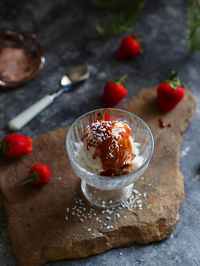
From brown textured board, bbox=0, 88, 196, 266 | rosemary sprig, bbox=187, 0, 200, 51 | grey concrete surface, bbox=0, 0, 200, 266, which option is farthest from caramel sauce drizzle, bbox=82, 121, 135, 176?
rosemary sprig, bbox=187, 0, 200, 51

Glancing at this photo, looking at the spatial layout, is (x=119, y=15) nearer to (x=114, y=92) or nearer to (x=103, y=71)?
(x=103, y=71)

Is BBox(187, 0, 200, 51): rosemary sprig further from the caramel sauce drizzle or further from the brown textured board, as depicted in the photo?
the caramel sauce drizzle

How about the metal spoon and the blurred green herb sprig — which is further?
the blurred green herb sprig

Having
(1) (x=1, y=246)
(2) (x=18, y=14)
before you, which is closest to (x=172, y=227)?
(1) (x=1, y=246)

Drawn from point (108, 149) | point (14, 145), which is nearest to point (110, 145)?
point (108, 149)

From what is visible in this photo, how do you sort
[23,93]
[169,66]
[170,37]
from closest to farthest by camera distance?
1. [23,93]
2. [169,66]
3. [170,37]

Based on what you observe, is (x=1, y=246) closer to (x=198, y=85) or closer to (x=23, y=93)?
(x=23, y=93)

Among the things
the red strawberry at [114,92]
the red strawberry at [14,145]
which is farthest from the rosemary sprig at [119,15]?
the red strawberry at [14,145]
